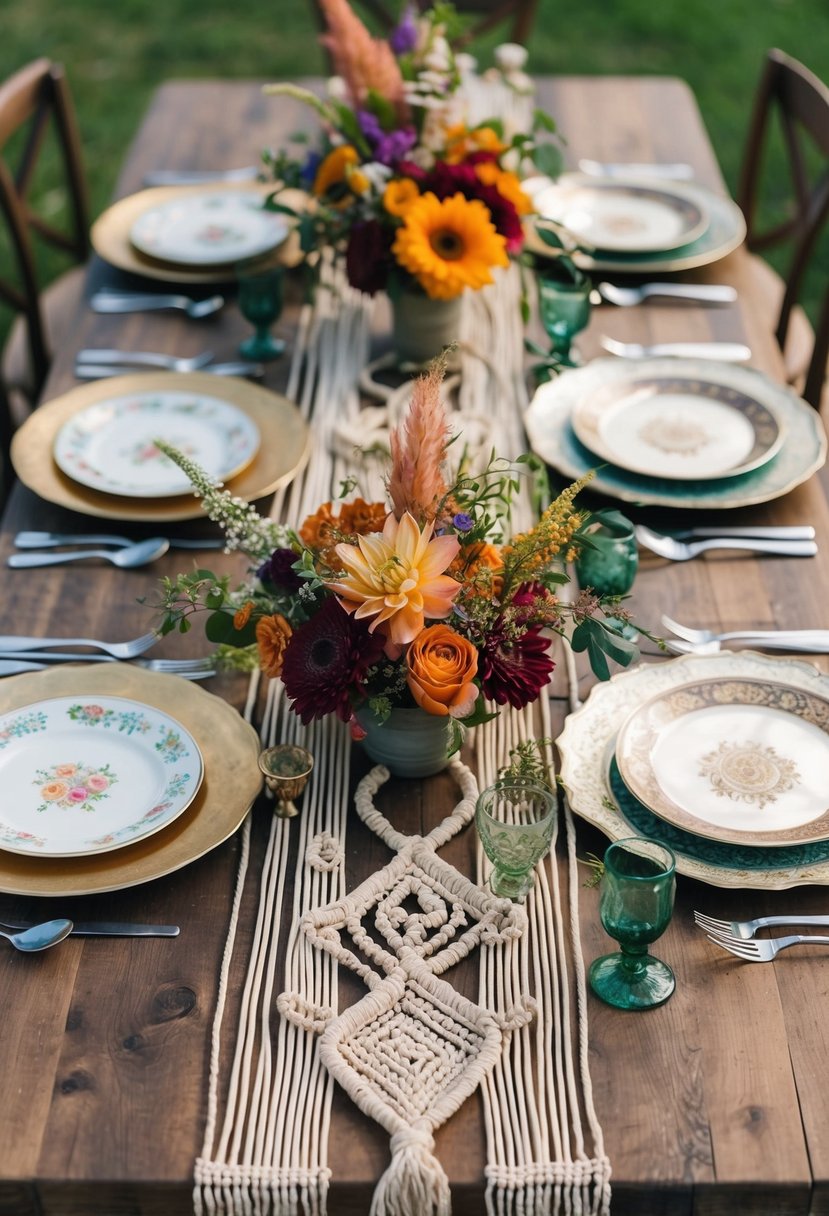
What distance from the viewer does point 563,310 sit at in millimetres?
1866

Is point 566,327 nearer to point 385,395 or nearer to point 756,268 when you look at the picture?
point 385,395

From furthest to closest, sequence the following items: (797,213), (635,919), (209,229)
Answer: (797,213), (209,229), (635,919)

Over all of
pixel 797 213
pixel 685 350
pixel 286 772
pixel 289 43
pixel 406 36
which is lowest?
pixel 289 43

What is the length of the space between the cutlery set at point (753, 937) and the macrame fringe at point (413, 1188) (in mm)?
306

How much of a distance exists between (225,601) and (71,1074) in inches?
17.3

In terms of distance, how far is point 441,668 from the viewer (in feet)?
Answer: 3.70

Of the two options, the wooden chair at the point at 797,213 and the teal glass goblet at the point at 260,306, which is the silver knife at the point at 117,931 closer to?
the teal glass goblet at the point at 260,306

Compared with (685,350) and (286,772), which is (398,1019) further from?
(685,350)

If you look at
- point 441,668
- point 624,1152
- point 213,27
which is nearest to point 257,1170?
point 624,1152

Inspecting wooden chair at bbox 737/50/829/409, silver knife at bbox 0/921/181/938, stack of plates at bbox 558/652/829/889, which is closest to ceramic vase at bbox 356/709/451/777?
stack of plates at bbox 558/652/829/889

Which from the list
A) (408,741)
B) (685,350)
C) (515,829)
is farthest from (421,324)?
(515,829)

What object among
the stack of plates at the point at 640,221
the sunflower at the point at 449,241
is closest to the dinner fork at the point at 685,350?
the stack of plates at the point at 640,221

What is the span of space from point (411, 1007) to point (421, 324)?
106cm

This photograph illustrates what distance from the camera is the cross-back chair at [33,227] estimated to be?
7.79 ft
